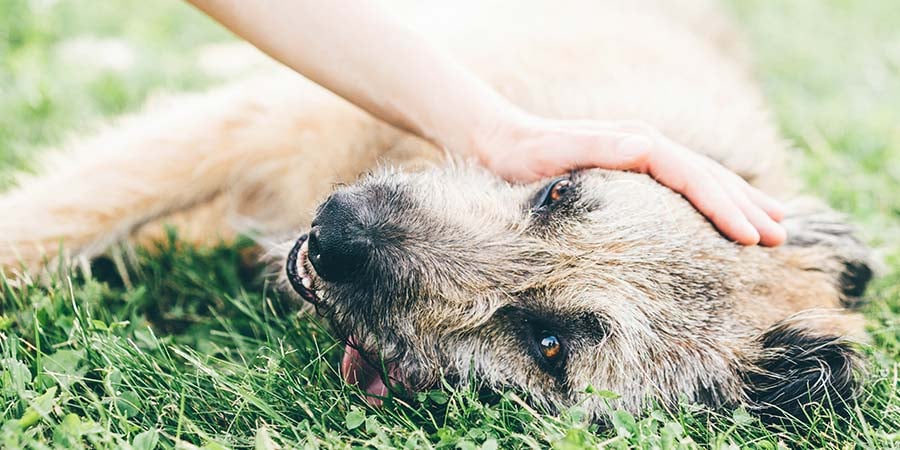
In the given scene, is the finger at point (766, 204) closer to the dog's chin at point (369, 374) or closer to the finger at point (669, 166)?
the finger at point (669, 166)

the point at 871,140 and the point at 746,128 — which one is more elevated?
the point at 746,128

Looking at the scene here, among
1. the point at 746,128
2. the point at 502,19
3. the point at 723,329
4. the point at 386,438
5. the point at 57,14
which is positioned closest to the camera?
the point at 386,438

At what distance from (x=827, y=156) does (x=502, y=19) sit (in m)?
2.01

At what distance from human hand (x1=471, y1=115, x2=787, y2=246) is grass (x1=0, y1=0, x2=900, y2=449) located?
59cm

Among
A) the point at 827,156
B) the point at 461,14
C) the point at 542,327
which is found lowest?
the point at 827,156

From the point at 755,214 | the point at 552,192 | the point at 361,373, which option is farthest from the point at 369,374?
the point at 755,214

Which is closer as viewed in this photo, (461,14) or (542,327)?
(542,327)

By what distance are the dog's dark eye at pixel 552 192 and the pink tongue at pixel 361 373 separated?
0.75 m

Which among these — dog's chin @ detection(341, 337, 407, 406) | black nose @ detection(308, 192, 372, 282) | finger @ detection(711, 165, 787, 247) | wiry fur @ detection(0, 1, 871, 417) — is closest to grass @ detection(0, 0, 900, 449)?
dog's chin @ detection(341, 337, 407, 406)

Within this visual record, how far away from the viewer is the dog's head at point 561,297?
2451 mm

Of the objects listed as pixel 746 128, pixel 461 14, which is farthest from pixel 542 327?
pixel 461 14

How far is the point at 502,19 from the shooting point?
4.43 metres

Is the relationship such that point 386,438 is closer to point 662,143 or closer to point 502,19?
point 662,143

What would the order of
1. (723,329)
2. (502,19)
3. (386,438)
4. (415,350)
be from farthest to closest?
1. (502,19)
2. (723,329)
3. (415,350)
4. (386,438)
